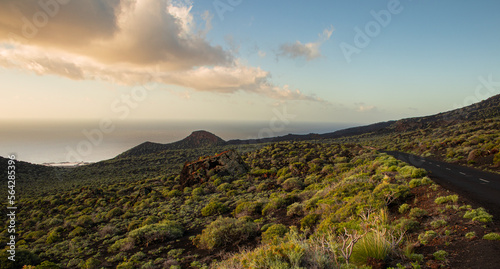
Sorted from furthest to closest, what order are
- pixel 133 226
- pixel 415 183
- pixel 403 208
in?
pixel 133 226 < pixel 415 183 < pixel 403 208

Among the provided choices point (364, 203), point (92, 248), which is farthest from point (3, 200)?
point (364, 203)

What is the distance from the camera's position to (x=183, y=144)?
81.1 metres

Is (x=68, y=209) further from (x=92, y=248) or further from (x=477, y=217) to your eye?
(x=477, y=217)

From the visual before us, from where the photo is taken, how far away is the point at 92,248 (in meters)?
11.5

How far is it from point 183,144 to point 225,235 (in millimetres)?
75114

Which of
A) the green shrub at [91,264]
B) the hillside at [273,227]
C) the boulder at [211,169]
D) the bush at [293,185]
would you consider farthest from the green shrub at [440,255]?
the boulder at [211,169]

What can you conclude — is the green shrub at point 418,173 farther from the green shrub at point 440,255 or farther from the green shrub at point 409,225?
the green shrub at point 440,255

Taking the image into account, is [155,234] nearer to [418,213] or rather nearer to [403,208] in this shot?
[403,208]

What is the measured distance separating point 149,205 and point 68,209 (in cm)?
857

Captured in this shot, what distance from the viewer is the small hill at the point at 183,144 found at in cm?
6950

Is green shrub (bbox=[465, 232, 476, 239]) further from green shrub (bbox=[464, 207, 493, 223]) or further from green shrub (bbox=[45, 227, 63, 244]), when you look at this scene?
green shrub (bbox=[45, 227, 63, 244])

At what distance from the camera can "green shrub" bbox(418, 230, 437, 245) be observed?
5161mm

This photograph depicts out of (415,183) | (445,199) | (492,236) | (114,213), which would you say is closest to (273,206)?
(415,183)

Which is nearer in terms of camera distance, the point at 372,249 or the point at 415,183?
the point at 372,249
